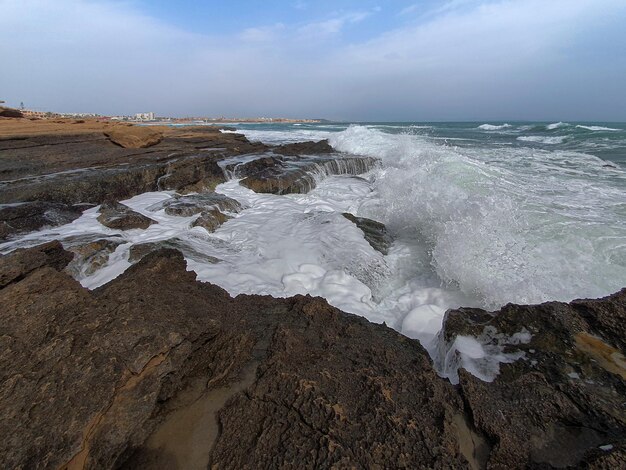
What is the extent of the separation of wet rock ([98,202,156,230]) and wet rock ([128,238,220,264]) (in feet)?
3.69

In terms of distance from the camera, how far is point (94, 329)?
1938 mm

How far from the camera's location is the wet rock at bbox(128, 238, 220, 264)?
4.46 metres

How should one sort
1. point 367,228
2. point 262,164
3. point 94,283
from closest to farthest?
point 94,283
point 367,228
point 262,164

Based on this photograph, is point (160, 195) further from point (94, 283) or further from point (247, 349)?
point (247, 349)

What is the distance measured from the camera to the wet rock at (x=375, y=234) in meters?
5.62

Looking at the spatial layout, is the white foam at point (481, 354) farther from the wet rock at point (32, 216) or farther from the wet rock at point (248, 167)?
the wet rock at point (248, 167)

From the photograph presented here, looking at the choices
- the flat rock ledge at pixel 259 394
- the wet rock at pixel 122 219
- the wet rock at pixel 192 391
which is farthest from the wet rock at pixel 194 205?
the wet rock at pixel 192 391

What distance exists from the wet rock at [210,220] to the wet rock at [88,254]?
1.54 metres

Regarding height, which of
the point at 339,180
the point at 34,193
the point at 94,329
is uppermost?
the point at 94,329

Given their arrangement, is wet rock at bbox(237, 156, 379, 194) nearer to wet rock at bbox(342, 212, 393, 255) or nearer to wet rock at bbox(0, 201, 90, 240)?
wet rock at bbox(342, 212, 393, 255)

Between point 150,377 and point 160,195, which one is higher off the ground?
point 150,377

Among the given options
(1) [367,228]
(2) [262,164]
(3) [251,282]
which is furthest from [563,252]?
(2) [262,164]

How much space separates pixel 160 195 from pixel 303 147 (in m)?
9.21

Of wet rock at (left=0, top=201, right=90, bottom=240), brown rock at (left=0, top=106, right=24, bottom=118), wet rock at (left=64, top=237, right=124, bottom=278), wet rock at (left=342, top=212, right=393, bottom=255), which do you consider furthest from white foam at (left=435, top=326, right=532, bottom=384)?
brown rock at (left=0, top=106, right=24, bottom=118)
